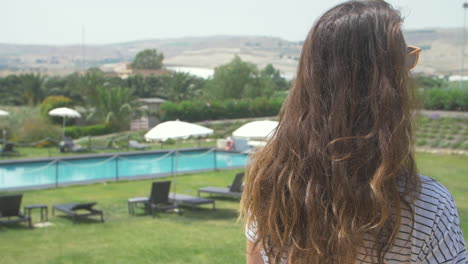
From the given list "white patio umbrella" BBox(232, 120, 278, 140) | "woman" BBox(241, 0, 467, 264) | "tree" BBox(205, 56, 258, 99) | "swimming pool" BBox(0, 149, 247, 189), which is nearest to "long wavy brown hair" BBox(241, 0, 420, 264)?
"woman" BBox(241, 0, 467, 264)

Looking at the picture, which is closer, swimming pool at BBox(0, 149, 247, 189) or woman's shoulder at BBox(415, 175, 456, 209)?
woman's shoulder at BBox(415, 175, 456, 209)

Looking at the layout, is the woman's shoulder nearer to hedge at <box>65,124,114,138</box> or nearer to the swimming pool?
the swimming pool

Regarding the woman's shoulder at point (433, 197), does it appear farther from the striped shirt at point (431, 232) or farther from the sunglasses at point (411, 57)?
the sunglasses at point (411, 57)

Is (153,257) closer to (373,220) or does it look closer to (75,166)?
(373,220)

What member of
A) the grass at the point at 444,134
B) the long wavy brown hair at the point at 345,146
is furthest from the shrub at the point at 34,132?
the long wavy brown hair at the point at 345,146

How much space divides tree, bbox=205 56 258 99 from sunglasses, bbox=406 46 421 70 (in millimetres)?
58470

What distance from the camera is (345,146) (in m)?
1.35

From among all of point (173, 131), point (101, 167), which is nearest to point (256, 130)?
point (173, 131)

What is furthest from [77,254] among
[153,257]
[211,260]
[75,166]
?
[75,166]

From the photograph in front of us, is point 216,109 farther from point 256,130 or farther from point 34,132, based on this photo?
point 256,130

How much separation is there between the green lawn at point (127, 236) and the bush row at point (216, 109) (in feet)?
70.7

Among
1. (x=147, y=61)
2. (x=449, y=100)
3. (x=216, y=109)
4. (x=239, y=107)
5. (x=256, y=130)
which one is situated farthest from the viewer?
(x=147, y=61)

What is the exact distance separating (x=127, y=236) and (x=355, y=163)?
9104 millimetres

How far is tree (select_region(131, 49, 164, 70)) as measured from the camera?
123812 mm
